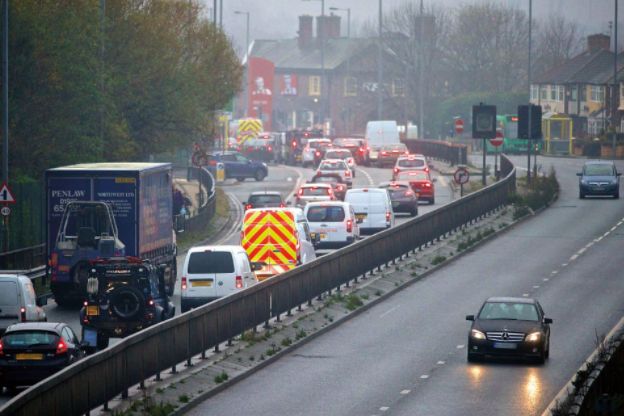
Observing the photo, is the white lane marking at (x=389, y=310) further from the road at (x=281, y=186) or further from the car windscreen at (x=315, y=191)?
the car windscreen at (x=315, y=191)

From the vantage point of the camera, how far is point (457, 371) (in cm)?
2836

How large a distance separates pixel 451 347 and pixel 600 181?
37345 mm

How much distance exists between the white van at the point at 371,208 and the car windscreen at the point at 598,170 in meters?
17.3

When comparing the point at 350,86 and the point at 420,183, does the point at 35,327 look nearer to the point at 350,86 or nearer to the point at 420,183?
the point at 420,183

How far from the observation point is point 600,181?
67250mm

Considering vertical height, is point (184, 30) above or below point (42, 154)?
above

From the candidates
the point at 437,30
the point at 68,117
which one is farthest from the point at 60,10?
the point at 437,30

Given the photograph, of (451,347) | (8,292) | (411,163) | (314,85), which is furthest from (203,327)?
(314,85)

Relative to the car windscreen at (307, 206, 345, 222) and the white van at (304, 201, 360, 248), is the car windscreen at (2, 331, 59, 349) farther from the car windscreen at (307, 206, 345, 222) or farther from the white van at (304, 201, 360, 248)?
the car windscreen at (307, 206, 345, 222)

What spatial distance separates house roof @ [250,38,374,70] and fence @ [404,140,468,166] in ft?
146

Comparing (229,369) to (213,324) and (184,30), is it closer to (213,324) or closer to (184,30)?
(213,324)

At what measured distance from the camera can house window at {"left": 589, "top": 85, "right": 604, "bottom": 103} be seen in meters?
125

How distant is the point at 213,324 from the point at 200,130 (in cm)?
4211

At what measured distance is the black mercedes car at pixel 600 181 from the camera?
67.0 meters
